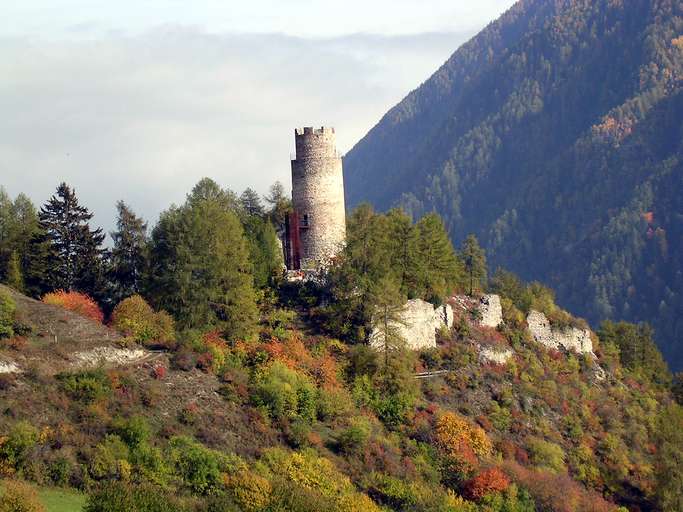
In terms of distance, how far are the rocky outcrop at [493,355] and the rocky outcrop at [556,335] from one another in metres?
7.31

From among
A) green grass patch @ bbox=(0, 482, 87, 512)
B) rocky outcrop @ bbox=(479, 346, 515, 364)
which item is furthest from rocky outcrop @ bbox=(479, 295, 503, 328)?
green grass patch @ bbox=(0, 482, 87, 512)

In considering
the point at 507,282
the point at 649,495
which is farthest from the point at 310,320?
the point at 507,282

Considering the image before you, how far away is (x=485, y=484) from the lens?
183 ft

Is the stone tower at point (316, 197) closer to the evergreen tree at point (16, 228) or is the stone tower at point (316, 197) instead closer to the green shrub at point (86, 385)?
the evergreen tree at point (16, 228)

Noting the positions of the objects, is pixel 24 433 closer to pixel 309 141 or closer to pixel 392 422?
pixel 392 422

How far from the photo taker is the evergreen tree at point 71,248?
208 feet

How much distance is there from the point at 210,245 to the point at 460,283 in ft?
83.9

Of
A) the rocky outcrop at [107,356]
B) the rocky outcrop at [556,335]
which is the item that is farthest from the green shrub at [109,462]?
the rocky outcrop at [556,335]

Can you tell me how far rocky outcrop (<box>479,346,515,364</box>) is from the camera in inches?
2798

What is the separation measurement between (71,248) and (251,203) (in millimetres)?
17218

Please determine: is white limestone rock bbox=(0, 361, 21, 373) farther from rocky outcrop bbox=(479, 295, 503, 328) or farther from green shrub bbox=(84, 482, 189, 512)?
rocky outcrop bbox=(479, 295, 503, 328)

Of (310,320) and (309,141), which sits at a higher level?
(309,141)

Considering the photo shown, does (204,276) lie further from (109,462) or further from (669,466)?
(669,466)

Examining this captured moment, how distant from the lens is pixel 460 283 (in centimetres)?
8012
